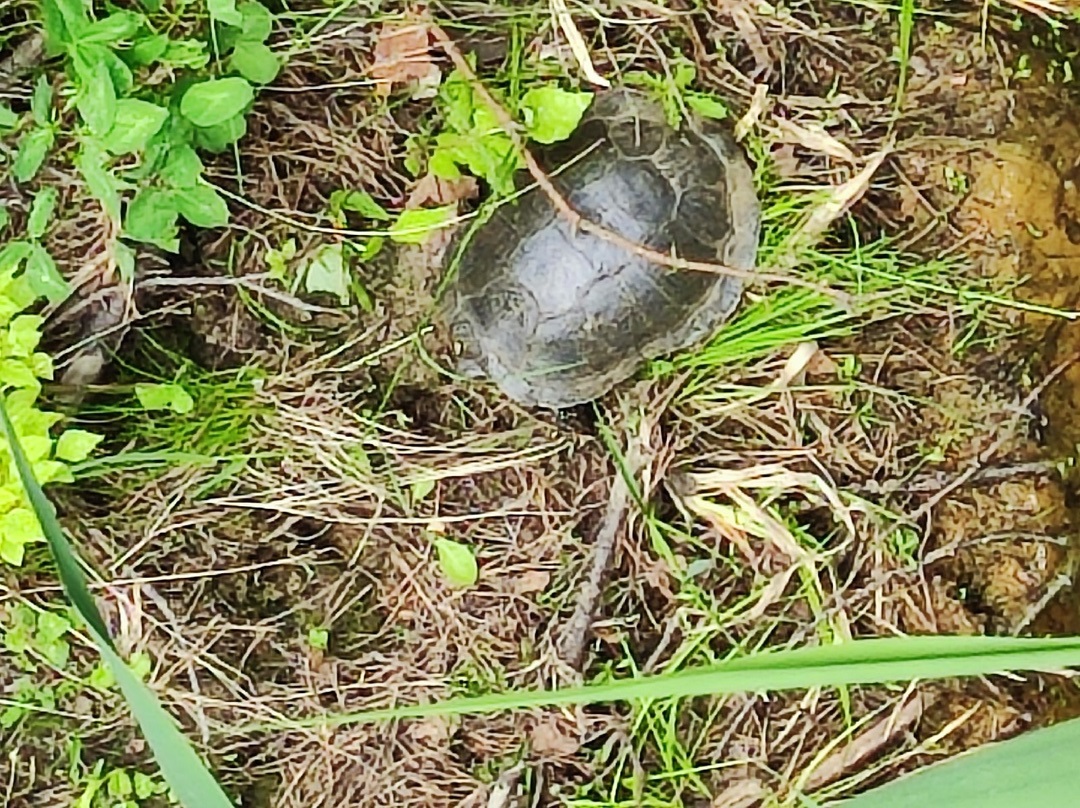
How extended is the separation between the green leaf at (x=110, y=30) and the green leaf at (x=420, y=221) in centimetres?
32

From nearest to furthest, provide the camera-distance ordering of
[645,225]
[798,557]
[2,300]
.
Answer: [2,300] → [645,225] → [798,557]

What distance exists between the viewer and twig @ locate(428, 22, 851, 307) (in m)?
1.22

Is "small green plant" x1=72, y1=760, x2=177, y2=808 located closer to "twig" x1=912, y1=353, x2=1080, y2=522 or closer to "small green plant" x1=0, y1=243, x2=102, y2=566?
"small green plant" x1=0, y1=243, x2=102, y2=566

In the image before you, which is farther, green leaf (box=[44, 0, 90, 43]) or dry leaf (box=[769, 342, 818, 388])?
dry leaf (box=[769, 342, 818, 388])

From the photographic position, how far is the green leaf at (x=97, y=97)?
1.01 m

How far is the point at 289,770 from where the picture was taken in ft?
4.30

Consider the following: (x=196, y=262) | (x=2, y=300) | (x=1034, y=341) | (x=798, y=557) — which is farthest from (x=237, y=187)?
(x=1034, y=341)

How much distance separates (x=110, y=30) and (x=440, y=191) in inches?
14.5

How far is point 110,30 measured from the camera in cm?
104

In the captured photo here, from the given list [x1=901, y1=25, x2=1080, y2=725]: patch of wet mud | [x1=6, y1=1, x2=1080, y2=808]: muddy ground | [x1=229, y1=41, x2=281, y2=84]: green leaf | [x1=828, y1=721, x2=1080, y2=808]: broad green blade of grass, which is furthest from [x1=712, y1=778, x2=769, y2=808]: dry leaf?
[x1=229, y1=41, x2=281, y2=84]: green leaf

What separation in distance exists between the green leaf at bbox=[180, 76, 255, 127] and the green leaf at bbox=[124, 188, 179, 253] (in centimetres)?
8

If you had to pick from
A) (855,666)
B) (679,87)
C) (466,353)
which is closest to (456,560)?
(466,353)

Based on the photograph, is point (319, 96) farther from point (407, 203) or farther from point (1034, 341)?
point (1034, 341)

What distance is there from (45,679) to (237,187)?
0.54 metres
